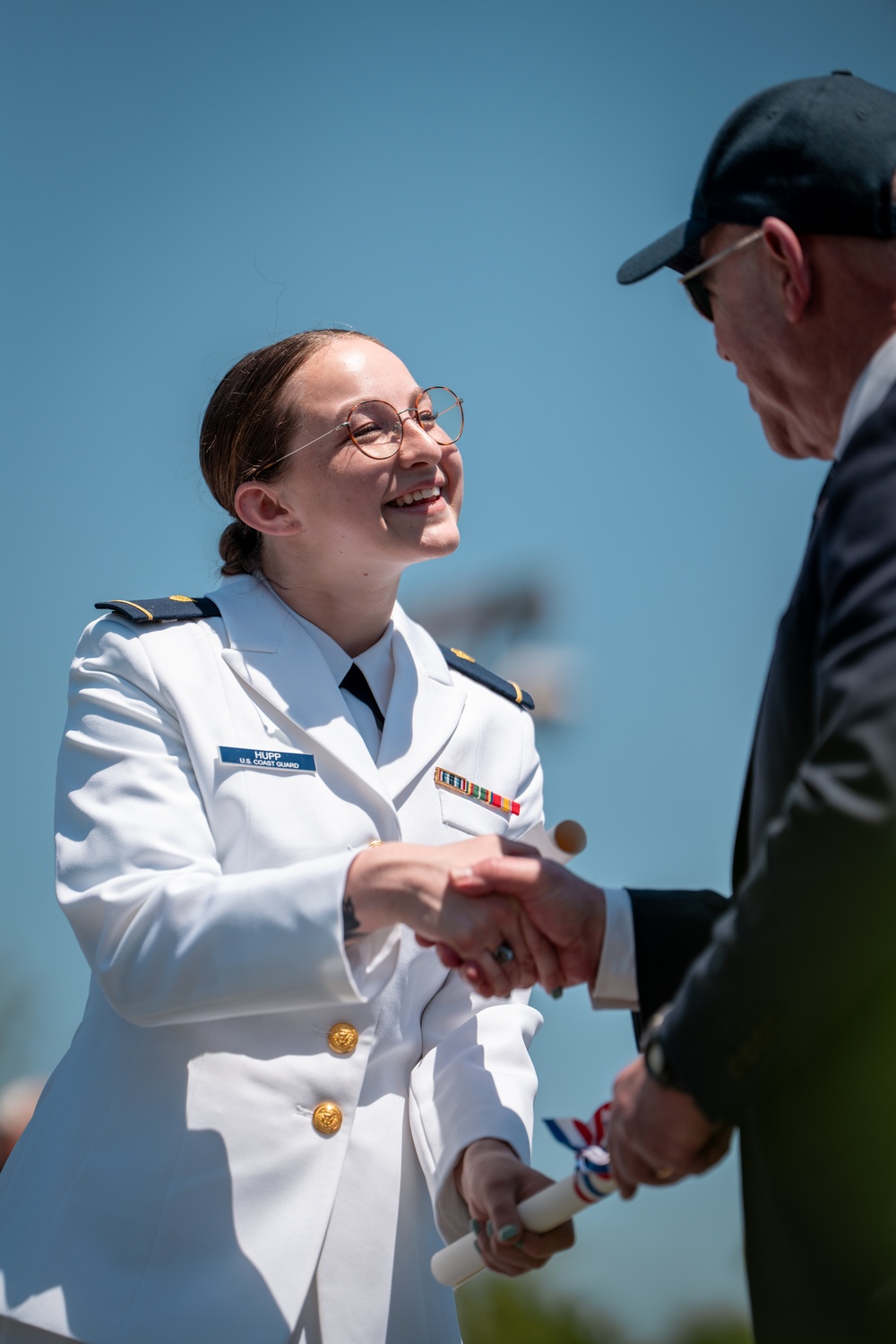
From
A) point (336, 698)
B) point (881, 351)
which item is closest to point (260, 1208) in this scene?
point (336, 698)

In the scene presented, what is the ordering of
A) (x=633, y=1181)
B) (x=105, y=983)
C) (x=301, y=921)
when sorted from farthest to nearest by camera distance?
(x=105, y=983)
(x=301, y=921)
(x=633, y=1181)

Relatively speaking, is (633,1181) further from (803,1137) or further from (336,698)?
(336,698)

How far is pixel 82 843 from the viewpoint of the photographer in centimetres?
284

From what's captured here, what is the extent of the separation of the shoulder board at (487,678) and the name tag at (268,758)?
2.61 ft

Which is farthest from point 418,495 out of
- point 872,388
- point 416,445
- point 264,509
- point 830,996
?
point 830,996

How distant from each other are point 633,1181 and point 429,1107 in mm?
977

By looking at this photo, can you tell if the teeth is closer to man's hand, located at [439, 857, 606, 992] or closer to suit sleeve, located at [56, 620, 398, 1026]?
suit sleeve, located at [56, 620, 398, 1026]

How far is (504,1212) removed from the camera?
2613mm

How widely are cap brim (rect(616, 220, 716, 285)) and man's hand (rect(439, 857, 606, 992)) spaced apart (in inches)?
51.1

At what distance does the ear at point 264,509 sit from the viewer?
3.59 m

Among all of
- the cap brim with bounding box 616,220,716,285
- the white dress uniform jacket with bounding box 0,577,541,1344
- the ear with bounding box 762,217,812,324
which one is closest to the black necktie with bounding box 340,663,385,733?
the white dress uniform jacket with bounding box 0,577,541,1344

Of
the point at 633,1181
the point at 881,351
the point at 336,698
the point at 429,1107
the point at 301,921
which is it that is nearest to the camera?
the point at 633,1181

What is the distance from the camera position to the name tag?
120 inches

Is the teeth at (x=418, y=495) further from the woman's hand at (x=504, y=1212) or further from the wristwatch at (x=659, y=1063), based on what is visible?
the wristwatch at (x=659, y=1063)
